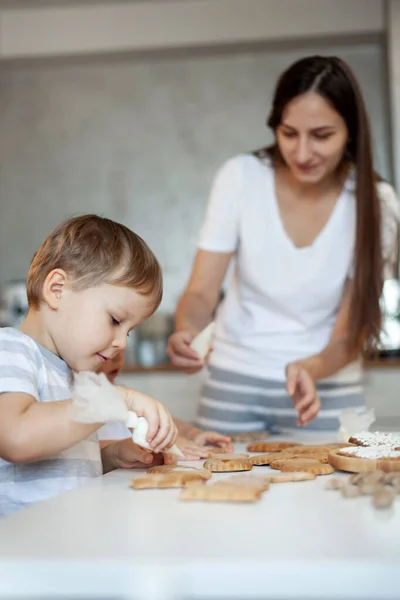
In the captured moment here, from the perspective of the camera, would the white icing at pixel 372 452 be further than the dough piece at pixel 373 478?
Yes

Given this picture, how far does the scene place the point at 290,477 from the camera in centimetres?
89

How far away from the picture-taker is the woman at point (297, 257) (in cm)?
171

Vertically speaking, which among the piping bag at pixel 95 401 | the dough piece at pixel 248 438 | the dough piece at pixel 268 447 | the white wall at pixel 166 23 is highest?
the white wall at pixel 166 23

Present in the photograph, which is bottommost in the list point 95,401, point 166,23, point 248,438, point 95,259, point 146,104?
point 248,438

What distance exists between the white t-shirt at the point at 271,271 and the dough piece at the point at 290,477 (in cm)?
82

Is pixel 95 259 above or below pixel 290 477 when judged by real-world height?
above

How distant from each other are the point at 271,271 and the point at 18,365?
0.89 m

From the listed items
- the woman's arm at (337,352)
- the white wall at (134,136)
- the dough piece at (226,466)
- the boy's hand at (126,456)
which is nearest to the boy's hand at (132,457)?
the boy's hand at (126,456)

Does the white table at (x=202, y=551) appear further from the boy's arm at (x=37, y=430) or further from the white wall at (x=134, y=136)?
the white wall at (x=134, y=136)

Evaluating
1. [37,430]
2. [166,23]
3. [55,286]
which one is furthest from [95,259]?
[166,23]

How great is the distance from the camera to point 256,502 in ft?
2.50

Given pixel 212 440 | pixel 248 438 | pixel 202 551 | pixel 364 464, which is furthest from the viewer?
pixel 248 438

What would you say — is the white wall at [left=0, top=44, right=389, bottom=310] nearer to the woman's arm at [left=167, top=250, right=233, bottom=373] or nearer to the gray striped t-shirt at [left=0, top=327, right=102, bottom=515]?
the woman's arm at [left=167, top=250, right=233, bottom=373]

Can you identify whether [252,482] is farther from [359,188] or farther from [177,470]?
[359,188]
